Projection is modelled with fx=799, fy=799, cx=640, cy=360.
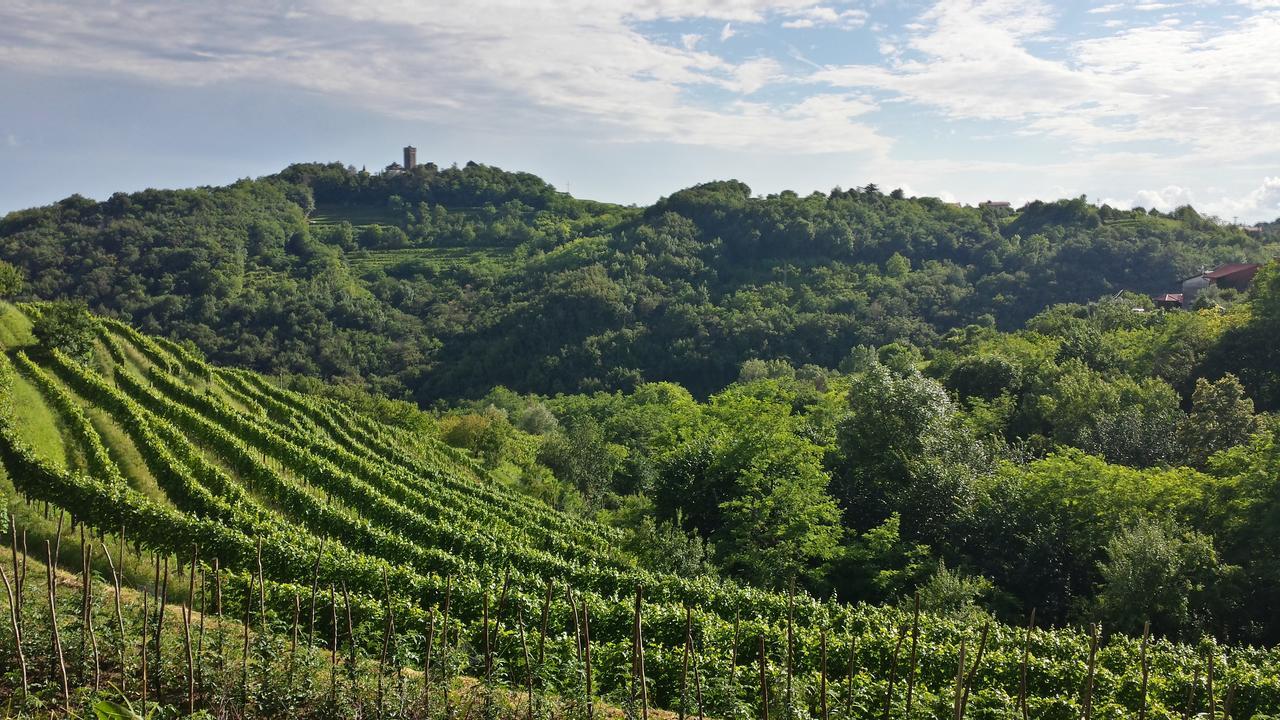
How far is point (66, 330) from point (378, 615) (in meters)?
26.3

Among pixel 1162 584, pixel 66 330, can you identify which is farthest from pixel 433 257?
pixel 1162 584

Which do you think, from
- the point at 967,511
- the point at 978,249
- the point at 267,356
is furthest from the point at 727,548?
the point at 978,249

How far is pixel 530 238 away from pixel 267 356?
181 feet

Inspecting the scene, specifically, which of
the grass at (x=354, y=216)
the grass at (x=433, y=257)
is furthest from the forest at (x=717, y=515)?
the grass at (x=354, y=216)

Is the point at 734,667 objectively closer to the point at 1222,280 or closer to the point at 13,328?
the point at 13,328

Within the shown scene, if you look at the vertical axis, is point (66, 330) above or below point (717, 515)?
above

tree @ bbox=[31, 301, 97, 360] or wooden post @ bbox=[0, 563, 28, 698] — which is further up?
tree @ bbox=[31, 301, 97, 360]

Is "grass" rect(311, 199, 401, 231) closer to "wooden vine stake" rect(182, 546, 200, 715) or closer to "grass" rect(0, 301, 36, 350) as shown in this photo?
"grass" rect(0, 301, 36, 350)

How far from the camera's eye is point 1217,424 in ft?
100

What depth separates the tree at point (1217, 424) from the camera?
30297 millimetres

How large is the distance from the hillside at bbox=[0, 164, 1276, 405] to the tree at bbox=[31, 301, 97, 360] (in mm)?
54416

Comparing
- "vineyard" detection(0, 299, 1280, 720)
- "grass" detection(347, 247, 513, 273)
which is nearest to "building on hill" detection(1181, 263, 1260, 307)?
"vineyard" detection(0, 299, 1280, 720)

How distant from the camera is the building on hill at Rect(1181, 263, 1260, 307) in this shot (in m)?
63.5

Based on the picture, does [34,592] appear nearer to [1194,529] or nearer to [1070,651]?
[1070,651]
